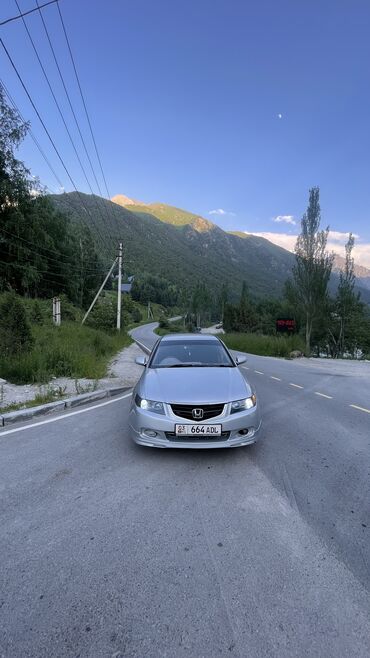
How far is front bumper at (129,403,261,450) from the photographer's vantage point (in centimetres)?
383

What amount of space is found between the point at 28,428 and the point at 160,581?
3.98 m

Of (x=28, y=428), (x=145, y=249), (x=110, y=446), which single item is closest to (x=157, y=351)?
(x=110, y=446)

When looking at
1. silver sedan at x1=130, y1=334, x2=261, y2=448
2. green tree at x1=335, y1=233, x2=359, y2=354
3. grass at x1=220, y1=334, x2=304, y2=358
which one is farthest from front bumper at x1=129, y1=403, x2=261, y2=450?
green tree at x1=335, y1=233, x2=359, y2=354

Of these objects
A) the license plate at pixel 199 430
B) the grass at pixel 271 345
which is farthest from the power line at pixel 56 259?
the license plate at pixel 199 430

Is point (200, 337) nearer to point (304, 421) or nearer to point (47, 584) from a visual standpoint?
point (304, 421)

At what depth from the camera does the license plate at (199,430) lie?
378 cm

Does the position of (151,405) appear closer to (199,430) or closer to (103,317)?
(199,430)

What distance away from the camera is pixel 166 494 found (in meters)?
3.29

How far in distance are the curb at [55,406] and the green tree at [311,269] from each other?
2934cm

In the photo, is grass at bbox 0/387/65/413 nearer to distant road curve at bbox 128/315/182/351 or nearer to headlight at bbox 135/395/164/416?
headlight at bbox 135/395/164/416

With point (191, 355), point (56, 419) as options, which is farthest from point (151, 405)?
point (56, 419)

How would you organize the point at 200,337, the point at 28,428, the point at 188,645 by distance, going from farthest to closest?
the point at 200,337 < the point at 28,428 < the point at 188,645

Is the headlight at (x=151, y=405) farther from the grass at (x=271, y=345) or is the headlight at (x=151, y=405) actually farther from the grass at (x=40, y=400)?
the grass at (x=271, y=345)

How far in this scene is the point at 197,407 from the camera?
3834 mm
